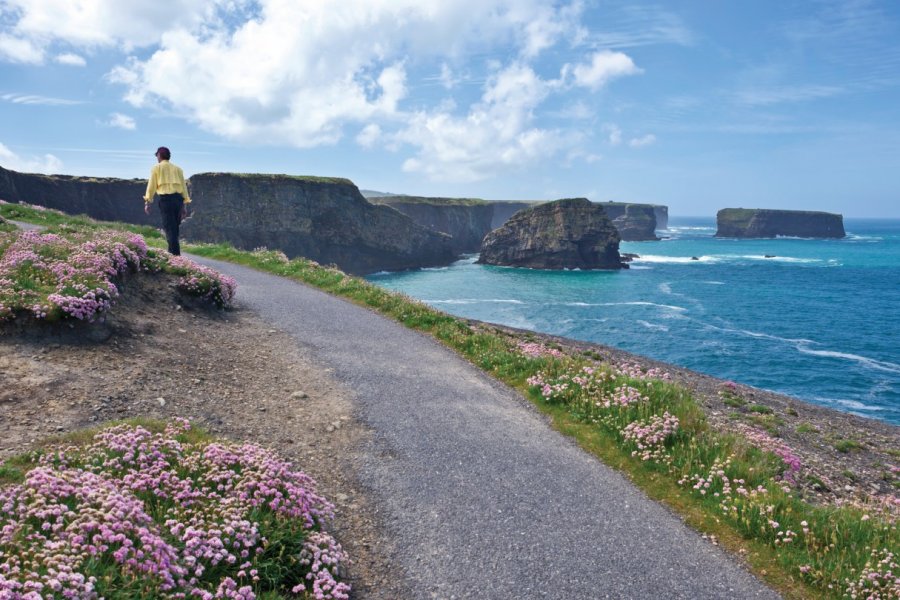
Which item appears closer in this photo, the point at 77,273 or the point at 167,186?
the point at 77,273

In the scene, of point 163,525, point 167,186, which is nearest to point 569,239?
point 167,186

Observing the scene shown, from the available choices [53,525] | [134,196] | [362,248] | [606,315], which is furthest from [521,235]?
[53,525]

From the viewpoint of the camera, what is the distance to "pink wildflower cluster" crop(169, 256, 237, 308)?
1631 centimetres

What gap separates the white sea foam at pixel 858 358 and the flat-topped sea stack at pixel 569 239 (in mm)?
73980

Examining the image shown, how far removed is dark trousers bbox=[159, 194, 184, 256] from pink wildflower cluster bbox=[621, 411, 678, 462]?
16966 millimetres

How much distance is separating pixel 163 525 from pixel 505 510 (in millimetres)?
4520

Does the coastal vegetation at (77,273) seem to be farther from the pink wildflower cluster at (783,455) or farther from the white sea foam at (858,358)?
the white sea foam at (858,358)

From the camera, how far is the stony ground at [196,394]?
7234 millimetres

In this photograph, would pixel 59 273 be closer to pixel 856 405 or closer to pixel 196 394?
pixel 196 394

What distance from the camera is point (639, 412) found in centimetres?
1116

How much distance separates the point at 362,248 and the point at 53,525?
11863cm

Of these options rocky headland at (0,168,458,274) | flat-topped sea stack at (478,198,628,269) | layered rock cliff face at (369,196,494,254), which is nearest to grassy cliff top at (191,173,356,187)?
rocky headland at (0,168,458,274)

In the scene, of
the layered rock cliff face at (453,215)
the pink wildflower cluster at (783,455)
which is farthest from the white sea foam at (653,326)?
the layered rock cliff face at (453,215)

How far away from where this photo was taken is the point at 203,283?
54.6 feet
